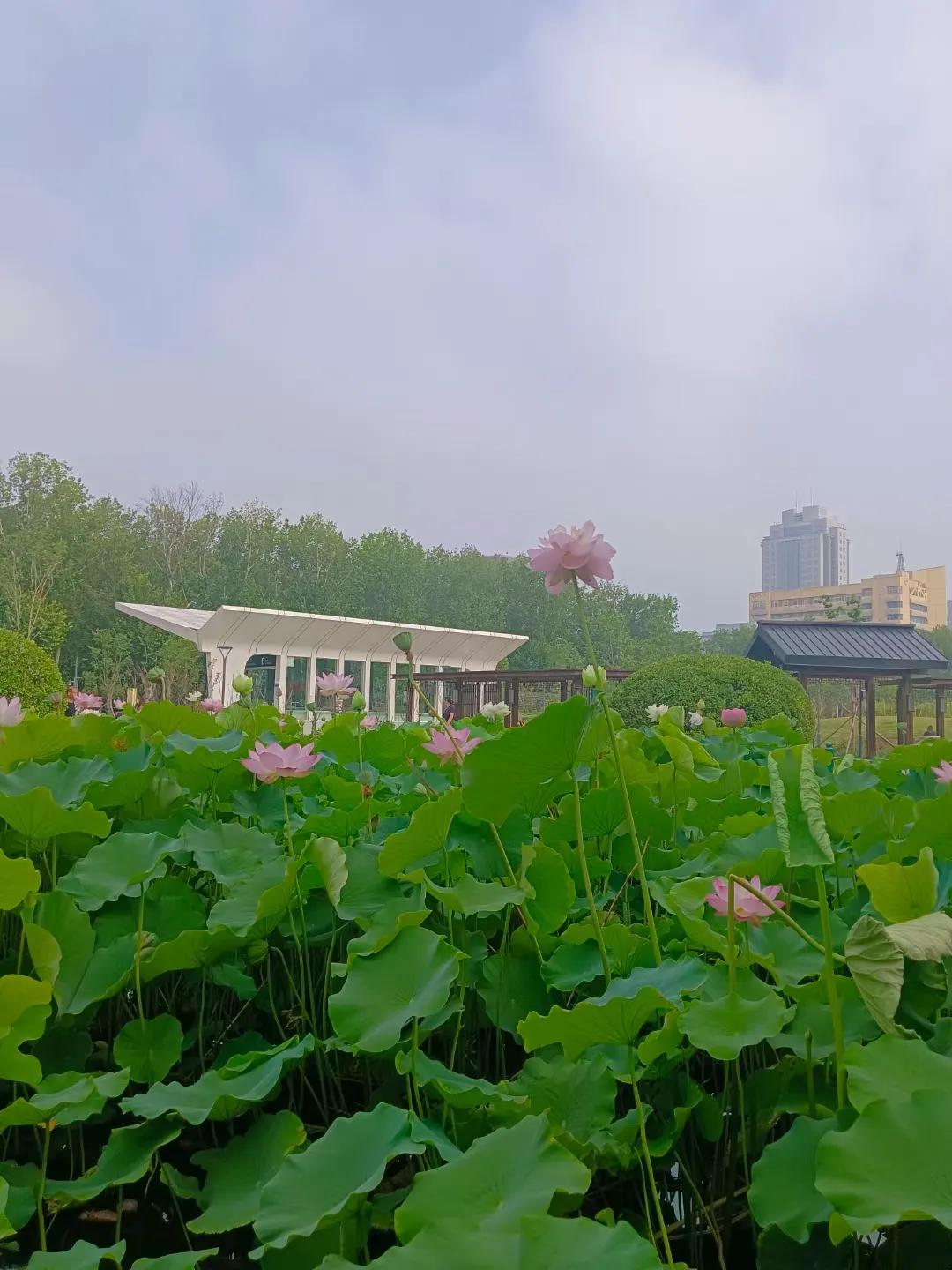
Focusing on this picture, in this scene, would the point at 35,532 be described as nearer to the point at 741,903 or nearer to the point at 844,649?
the point at 844,649

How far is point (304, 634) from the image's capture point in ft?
50.1

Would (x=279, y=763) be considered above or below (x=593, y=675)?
below

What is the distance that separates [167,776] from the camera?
1.26 meters

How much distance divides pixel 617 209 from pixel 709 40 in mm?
14934

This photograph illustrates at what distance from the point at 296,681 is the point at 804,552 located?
98.4m

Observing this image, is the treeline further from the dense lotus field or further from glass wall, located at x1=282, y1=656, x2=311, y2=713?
the dense lotus field

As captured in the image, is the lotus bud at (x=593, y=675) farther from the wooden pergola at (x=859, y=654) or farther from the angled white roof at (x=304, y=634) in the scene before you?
the angled white roof at (x=304, y=634)

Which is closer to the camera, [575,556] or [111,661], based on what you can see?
[575,556]

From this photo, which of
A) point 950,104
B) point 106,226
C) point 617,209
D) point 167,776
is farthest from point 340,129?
point 167,776

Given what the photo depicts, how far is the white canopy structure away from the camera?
14.4 metres

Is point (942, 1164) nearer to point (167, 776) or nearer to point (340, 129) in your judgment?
point (167, 776)

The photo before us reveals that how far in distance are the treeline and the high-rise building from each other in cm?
6593

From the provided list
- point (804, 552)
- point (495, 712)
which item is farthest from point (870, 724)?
point (804, 552)

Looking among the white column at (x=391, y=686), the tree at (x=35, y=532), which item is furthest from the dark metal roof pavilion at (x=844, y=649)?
the tree at (x=35, y=532)
